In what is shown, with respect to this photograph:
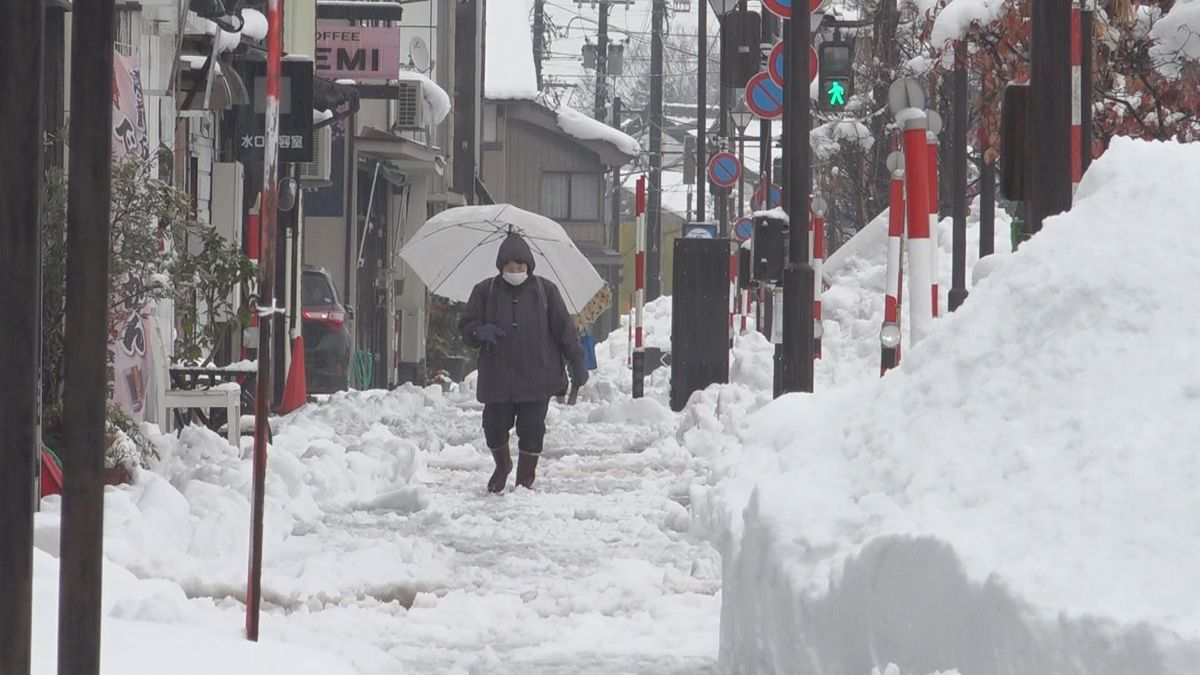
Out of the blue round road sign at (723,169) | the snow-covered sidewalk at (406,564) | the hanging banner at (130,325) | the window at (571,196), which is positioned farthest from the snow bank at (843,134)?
the hanging banner at (130,325)

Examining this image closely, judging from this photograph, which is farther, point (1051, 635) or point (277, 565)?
point (277, 565)

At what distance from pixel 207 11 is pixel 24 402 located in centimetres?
983

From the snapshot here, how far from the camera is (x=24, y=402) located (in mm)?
2908

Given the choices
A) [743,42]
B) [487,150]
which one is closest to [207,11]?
[743,42]

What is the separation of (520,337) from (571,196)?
1591 inches

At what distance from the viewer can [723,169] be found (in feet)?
105

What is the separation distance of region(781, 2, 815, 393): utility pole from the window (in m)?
39.9

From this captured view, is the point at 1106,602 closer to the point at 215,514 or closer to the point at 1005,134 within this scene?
the point at 1005,134

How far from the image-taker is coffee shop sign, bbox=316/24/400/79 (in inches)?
795

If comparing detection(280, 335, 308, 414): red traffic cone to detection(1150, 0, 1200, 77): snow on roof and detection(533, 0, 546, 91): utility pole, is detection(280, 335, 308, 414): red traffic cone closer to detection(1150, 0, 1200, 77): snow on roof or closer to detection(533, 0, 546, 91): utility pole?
detection(1150, 0, 1200, 77): snow on roof

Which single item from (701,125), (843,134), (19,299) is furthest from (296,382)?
(843,134)

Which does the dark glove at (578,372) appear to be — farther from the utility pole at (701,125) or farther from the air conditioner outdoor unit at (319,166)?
the utility pole at (701,125)

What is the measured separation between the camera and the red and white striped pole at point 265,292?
555 centimetres

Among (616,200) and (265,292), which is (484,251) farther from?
(616,200)
